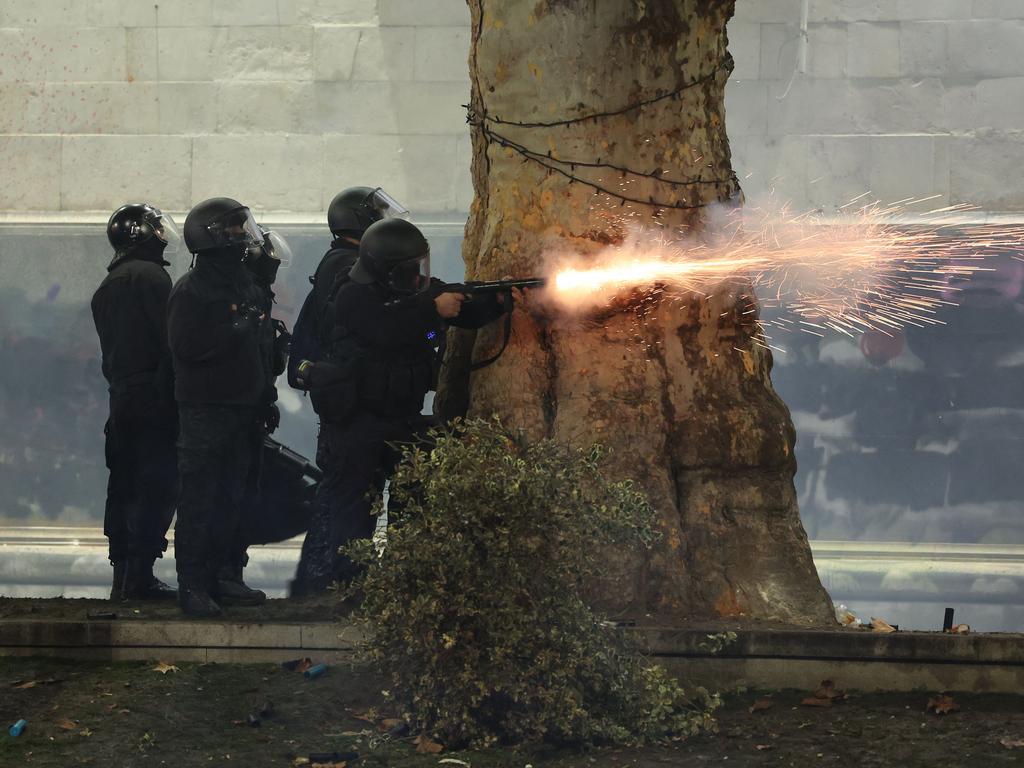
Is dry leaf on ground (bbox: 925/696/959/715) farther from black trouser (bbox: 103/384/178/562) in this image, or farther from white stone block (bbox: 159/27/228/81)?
white stone block (bbox: 159/27/228/81)

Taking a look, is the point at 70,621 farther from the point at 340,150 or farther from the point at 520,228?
the point at 340,150

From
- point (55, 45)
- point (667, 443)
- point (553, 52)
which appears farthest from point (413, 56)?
point (667, 443)

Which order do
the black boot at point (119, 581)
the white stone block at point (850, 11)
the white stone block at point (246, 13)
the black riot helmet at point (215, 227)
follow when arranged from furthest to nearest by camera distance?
1. the white stone block at point (246, 13)
2. the white stone block at point (850, 11)
3. the black boot at point (119, 581)
4. the black riot helmet at point (215, 227)

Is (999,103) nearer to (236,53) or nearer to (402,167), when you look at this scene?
(402,167)

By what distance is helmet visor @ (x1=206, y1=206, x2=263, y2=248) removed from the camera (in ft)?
23.2

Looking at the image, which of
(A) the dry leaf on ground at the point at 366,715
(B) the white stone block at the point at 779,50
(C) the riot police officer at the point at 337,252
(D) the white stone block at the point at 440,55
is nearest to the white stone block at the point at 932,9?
(B) the white stone block at the point at 779,50

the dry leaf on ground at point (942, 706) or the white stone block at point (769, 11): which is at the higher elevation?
the white stone block at point (769, 11)

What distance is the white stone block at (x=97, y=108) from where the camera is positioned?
11.5 metres

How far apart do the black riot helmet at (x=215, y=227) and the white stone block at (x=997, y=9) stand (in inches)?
246

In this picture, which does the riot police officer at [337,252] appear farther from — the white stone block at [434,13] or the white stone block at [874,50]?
the white stone block at [874,50]

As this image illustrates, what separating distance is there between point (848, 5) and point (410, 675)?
7.33 m

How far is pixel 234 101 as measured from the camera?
37.7 ft

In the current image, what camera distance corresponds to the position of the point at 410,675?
17.8 feet

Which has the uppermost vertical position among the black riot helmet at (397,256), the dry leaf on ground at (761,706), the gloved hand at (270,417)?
the black riot helmet at (397,256)
